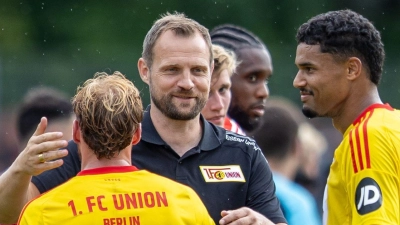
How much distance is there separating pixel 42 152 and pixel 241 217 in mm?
929

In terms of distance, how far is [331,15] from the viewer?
516 cm

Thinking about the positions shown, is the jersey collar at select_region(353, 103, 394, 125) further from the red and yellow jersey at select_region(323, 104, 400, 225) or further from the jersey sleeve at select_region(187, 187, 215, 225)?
the jersey sleeve at select_region(187, 187, 215, 225)

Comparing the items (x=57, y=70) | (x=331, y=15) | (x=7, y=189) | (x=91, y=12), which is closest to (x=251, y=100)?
(x=331, y=15)

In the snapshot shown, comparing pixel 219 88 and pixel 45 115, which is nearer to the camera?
pixel 219 88

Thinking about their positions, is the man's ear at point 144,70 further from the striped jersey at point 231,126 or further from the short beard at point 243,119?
the short beard at point 243,119

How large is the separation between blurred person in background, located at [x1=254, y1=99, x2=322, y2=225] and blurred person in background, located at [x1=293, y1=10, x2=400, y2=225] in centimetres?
149

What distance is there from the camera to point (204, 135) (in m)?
5.10

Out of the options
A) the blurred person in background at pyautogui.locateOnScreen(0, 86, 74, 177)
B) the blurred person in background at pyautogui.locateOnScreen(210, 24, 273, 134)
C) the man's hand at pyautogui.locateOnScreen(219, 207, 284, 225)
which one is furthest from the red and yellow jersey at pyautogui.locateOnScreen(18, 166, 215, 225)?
the blurred person in background at pyautogui.locateOnScreen(210, 24, 273, 134)

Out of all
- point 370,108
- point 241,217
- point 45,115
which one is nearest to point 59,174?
point 241,217

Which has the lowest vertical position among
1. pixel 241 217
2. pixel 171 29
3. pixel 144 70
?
pixel 241 217

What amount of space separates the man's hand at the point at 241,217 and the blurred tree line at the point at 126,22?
11.7 metres

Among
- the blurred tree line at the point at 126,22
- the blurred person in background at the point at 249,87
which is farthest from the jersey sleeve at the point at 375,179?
the blurred tree line at the point at 126,22

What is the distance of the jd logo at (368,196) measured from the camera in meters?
4.52

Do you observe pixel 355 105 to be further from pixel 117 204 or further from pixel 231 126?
pixel 231 126
